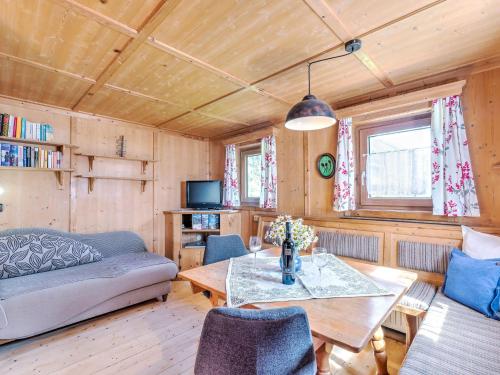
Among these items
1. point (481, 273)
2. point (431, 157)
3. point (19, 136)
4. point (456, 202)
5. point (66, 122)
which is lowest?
point (481, 273)

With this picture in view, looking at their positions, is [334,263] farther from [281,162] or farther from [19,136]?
[19,136]

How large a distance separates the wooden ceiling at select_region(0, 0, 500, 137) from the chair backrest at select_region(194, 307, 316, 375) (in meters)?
1.64

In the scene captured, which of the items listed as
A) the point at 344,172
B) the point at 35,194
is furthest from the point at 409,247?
the point at 35,194

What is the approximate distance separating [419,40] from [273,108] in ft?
5.68

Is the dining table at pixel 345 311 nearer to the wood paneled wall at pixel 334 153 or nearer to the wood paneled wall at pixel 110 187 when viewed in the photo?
the wood paneled wall at pixel 334 153

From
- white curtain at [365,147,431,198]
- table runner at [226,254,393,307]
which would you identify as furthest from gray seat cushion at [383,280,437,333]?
white curtain at [365,147,431,198]

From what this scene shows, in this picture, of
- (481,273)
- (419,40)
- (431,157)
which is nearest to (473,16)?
(419,40)

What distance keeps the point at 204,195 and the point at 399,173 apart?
2.85 metres

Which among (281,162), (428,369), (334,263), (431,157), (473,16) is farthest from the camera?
(281,162)

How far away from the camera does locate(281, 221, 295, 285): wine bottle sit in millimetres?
1530

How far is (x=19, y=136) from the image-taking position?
2.85m

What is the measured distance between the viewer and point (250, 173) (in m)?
4.44

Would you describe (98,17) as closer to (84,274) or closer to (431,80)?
(84,274)

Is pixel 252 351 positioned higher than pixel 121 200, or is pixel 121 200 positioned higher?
pixel 121 200
